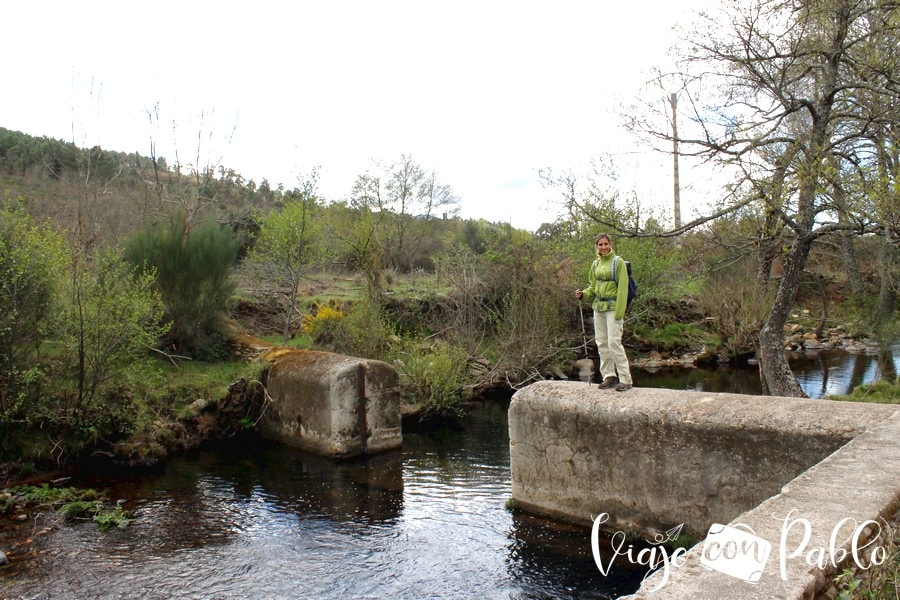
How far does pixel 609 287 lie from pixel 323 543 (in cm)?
449

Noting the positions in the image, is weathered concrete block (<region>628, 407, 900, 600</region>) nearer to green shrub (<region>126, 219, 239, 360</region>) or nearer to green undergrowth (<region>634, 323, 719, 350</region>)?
green shrub (<region>126, 219, 239, 360</region>)

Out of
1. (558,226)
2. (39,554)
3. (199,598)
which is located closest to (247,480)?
(39,554)

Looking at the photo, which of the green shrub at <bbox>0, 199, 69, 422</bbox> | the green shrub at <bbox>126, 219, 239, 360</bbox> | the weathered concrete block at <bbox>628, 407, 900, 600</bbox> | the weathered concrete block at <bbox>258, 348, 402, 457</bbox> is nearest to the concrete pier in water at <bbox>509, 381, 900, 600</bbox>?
the weathered concrete block at <bbox>628, 407, 900, 600</bbox>

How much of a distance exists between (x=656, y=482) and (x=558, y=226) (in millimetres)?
16242

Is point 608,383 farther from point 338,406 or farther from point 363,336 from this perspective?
point 363,336

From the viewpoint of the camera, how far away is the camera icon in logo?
2840 mm

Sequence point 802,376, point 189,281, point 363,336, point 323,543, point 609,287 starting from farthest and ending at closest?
point 802,376 → point 363,336 → point 189,281 → point 323,543 → point 609,287

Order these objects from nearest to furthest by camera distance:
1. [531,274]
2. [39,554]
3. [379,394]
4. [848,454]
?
[848,454] < [39,554] < [379,394] < [531,274]

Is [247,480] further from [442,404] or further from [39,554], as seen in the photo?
[442,404]

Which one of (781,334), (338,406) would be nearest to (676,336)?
(781,334)

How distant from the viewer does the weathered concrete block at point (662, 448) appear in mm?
5598

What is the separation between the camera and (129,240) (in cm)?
1559

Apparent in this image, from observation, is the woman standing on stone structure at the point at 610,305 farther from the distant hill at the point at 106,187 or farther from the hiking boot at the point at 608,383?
the distant hill at the point at 106,187

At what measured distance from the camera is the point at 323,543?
7.75 metres
